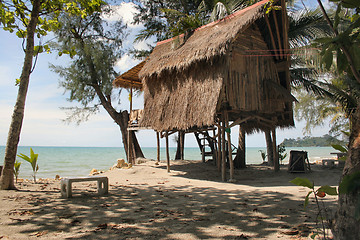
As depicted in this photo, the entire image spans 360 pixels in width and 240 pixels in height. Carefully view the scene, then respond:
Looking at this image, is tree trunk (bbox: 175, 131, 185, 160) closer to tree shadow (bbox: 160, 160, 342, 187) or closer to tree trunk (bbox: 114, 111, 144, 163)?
tree trunk (bbox: 114, 111, 144, 163)

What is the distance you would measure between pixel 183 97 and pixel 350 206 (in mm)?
8072

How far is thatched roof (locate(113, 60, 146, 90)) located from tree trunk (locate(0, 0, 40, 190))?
22.4 ft

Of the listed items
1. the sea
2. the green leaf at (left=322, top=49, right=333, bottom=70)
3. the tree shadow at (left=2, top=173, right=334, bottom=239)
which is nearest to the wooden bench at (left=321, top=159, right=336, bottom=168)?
the tree shadow at (left=2, top=173, right=334, bottom=239)

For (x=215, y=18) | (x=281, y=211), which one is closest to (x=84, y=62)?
(x=215, y=18)

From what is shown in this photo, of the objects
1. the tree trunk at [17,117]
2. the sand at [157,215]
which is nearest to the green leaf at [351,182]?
the sand at [157,215]

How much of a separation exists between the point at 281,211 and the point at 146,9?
50.9ft

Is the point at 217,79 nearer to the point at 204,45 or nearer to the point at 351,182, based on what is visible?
the point at 204,45

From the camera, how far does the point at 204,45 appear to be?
9.15 metres

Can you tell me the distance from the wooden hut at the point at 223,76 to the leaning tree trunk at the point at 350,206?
6.43m

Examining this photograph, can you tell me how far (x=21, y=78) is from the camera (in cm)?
648

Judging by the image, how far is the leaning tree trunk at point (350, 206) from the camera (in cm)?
188

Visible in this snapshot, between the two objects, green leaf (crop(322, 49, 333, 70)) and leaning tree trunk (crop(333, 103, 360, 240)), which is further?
leaning tree trunk (crop(333, 103, 360, 240))

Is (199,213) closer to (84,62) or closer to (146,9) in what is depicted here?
(84,62)

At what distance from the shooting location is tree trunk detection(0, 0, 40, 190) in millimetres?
6172
